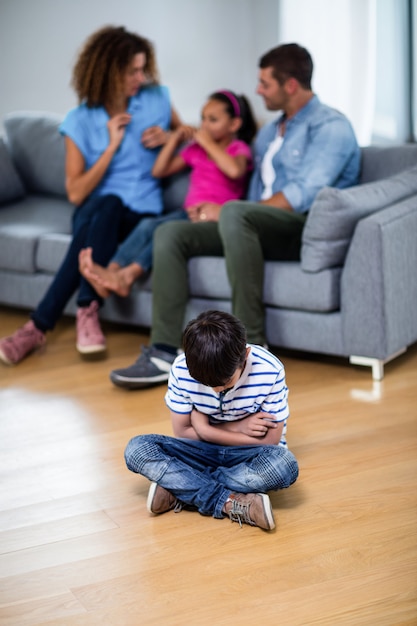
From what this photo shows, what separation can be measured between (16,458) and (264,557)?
961 millimetres

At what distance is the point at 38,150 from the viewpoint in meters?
4.64

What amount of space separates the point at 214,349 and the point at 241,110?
195cm

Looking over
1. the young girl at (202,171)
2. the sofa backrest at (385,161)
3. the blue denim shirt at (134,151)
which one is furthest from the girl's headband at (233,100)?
the sofa backrest at (385,161)

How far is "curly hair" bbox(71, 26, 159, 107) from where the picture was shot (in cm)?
386

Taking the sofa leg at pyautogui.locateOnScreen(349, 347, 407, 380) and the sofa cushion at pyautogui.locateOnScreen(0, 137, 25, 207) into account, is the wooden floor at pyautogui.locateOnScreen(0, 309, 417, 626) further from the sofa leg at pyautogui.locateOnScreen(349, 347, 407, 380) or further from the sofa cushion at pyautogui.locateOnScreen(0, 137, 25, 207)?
the sofa cushion at pyautogui.locateOnScreen(0, 137, 25, 207)

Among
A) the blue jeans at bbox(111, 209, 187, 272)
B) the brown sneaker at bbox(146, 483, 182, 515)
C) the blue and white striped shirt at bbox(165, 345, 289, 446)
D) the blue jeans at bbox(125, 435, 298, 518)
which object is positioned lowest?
the brown sneaker at bbox(146, 483, 182, 515)

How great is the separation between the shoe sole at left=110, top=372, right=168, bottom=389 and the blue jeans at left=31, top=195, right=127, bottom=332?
1.67 ft

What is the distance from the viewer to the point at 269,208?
3.43 meters

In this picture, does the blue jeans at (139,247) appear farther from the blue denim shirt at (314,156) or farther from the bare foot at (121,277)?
the blue denim shirt at (314,156)

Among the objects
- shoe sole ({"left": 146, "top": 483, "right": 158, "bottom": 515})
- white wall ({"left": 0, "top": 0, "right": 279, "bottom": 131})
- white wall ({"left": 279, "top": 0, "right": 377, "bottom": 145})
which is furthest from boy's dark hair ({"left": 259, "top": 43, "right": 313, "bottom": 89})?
white wall ({"left": 0, "top": 0, "right": 279, "bottom": 131})

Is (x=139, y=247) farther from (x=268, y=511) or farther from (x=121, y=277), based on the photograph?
(x=268, y=511)

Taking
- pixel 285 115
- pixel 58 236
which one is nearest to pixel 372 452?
pixel 285 115

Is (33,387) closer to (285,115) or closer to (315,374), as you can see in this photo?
(315,374)

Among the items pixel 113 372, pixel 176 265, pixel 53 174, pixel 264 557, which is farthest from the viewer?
pixel 53 174
